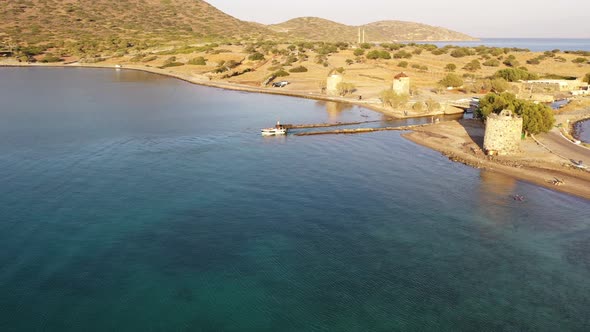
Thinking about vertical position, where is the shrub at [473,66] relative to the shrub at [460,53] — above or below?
below

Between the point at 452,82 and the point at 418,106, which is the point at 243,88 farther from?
the point at 452,82

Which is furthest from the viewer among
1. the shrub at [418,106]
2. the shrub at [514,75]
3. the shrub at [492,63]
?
the shrub at [492,63]

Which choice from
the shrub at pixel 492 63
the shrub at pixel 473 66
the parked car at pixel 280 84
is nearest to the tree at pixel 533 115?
the parked car at pixel 280 84

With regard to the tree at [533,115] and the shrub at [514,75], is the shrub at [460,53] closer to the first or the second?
the shrub at [514,75]

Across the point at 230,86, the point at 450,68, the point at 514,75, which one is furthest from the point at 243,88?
the point at 514,75

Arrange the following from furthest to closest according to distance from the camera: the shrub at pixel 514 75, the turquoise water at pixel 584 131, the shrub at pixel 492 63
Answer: the shrub at pixel 492 63 < the shrub at pixel 514 75 < the turquoise water at pixel 584 131

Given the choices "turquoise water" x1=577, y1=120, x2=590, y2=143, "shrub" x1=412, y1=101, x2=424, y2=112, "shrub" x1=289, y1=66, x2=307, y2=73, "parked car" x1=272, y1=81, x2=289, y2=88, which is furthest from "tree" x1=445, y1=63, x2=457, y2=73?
"turquoise water" x1=577, y1=120, x2=590, y2=143
